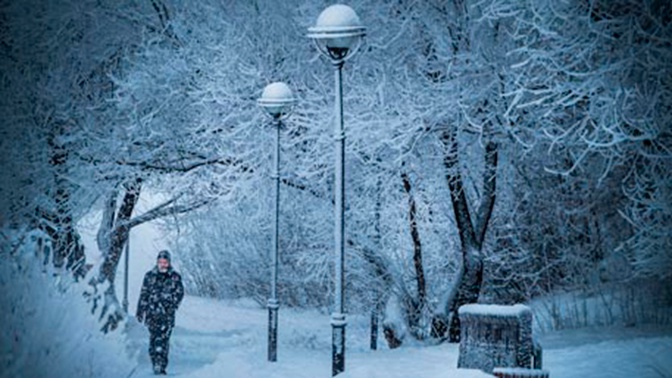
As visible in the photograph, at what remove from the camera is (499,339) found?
809cm

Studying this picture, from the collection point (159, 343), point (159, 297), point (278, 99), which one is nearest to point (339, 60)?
point (278, 99)

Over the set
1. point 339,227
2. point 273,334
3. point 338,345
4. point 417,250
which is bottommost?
point 338,345

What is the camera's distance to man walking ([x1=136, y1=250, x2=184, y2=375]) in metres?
13.3

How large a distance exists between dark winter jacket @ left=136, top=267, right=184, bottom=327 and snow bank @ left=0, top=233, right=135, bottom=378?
4810mm

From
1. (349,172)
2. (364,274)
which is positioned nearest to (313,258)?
(364,274)

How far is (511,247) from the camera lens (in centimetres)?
1892

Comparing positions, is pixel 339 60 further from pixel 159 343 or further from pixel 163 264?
pixel 159 343

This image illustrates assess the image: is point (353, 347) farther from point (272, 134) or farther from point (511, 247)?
point (272, 134)

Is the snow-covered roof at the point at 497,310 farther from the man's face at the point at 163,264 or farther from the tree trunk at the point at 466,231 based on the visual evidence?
the tree trunk at the point at 466,231

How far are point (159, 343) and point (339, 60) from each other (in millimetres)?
5540

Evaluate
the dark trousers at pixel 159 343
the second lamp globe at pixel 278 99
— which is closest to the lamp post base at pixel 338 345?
the dark trousers at pixel 159 343

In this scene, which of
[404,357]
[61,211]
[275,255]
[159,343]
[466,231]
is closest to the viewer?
[404,357]

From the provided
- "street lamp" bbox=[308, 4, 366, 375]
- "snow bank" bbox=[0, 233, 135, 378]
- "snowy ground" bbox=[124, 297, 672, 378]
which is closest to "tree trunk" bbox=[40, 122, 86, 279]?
"snowy ground" bbox=[124, 297, 672, 378]

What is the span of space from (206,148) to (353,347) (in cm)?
598
